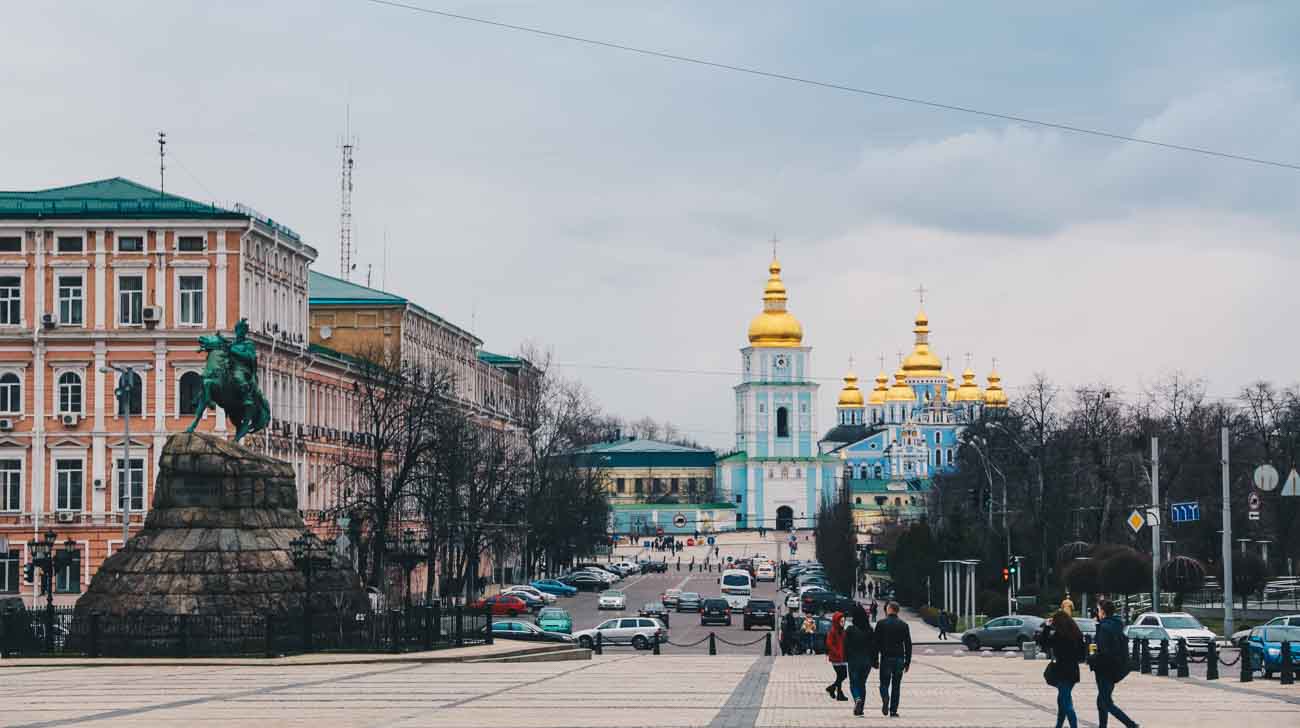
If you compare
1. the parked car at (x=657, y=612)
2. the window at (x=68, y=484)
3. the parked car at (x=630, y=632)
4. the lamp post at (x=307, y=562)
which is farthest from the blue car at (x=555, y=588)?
the lamp post at (x=307, y=562)

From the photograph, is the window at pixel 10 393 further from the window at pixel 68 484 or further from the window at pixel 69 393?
the window at pixel 68 484

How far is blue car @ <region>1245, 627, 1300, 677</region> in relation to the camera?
115ft

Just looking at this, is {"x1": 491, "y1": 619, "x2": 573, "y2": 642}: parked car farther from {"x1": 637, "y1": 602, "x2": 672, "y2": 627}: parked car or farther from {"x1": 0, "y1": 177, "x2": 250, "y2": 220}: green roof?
{"x1": 0, "y1": 177, "x2": 250, "y2": 220}: green roof

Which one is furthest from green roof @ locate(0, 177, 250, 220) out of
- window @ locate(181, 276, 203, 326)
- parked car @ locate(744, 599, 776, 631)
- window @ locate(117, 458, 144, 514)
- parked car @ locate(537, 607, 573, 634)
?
parked car @ locate(744, 599, 776, 631)

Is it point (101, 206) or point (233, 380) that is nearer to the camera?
point (233, 380)

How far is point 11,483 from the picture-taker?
223ft

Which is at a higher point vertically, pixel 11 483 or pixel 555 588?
pixel 11 483

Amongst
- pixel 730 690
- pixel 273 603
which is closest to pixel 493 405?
pixel 273 603

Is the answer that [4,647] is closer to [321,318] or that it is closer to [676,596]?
[676,596]

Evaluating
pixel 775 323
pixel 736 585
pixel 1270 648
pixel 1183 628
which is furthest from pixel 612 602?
pixel 775 323

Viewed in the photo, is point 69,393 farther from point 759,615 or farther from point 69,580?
point 759,615

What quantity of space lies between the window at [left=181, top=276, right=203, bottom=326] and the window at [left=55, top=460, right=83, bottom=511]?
243 inches

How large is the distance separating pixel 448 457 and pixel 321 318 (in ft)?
75.3

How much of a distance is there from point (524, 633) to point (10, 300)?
83.6 feet
